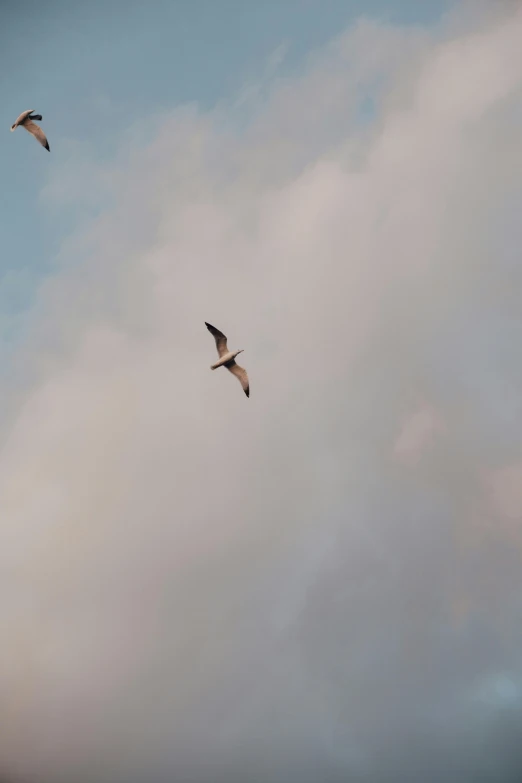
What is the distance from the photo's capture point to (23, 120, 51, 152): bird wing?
94.8m

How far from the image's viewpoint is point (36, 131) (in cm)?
9525

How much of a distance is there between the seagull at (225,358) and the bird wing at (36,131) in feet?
105

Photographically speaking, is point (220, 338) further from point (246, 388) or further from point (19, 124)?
point (19, 124)

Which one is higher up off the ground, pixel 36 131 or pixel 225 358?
pixel 36 131

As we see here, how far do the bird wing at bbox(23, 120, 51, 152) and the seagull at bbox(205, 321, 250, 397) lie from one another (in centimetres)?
3205

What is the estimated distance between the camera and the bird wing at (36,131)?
311 ft

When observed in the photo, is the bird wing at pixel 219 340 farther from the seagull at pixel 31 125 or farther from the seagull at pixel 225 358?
the seagull at pixel 31 125

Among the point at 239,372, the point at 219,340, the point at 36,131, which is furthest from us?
the point at 239,372

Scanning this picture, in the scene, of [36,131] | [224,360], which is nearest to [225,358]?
[224,360]

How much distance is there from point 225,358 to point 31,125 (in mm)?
40653

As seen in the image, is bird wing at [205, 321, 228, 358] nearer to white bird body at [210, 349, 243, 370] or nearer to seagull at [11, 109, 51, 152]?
white bird body at [210, 349, 243, 370]

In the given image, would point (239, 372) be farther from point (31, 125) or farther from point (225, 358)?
point (31, 125)

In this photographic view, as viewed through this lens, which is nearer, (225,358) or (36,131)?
(36,131)

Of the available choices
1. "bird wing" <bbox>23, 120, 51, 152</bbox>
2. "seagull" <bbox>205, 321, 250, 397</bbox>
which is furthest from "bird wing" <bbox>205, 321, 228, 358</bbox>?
"bird wing" <bbox>23, 120, 51, 152</bbox>
